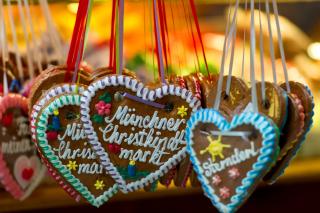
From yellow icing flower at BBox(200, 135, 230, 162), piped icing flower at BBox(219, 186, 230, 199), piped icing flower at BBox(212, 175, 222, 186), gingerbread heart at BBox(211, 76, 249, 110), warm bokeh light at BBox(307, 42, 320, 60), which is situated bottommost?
piped icing flower at BBox(219, 186, 230, 199)

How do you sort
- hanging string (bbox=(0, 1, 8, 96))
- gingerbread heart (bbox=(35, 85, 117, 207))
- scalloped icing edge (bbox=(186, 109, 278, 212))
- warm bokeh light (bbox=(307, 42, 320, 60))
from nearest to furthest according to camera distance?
scalloped icing edge (bbox=(186, 109, 278, 212)) → gingerbread heart (bbox=(35, 85, 117, 207)) → hanging string (bbox=(0, 1, 8, 96)) → warm bokeh light (bbox=(307, 42, 320, 60))

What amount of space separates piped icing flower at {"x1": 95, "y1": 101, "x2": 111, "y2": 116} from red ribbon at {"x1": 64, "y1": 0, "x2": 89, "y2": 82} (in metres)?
0.08

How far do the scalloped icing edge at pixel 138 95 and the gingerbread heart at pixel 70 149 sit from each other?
2cm

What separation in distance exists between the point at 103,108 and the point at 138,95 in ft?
0.17

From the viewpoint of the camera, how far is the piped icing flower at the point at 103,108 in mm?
813

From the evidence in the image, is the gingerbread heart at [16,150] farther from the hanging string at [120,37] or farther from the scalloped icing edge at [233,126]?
the scalloped icing edge at [233,126]

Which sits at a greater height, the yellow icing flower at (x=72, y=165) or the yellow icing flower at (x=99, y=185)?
the yellow icing flower at (x=72, y=165)

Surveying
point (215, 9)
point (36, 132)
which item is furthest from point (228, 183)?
point (215, 9)

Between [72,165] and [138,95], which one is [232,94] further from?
[72,165]

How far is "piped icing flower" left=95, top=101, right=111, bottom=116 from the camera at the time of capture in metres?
0.81

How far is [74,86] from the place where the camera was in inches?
32.8

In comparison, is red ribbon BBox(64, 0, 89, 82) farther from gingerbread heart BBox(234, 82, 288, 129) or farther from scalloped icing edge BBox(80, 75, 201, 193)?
gingerbread heart BBox(234, 82, 288, 129)

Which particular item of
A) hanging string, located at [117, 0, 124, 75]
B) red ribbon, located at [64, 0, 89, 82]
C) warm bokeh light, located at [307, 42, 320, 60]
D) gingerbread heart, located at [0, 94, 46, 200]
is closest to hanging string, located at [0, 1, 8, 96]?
gingerbread heart, located at [0, 94, 46, 200]

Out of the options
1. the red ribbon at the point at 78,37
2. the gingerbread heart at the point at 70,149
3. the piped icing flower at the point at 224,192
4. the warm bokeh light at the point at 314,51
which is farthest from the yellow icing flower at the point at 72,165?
the warm bokeh light at the point at 314,51
